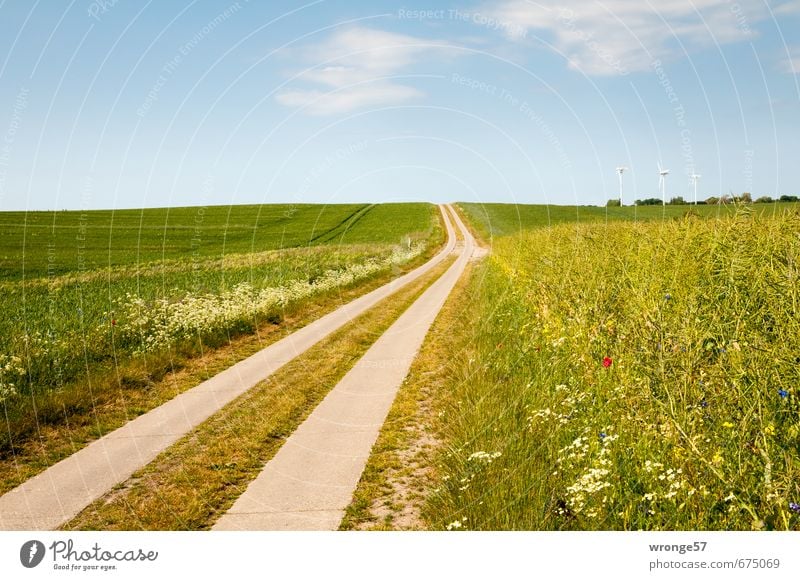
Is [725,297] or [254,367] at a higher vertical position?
[725,297]

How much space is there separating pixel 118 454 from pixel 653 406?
244 inches

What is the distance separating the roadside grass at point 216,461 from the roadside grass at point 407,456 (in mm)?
1324

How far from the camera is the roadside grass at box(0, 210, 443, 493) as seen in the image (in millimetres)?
7059

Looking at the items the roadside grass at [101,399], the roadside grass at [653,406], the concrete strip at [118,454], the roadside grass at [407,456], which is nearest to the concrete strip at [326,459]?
the roadside grass at [407,456]

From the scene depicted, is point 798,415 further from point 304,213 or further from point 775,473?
point 304,213

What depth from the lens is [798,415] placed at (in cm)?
427

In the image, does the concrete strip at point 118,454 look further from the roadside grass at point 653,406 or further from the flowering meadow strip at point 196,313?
the roadside grass at point 653,406

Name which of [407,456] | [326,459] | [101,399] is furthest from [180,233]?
[407,456]

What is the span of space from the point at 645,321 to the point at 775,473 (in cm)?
278

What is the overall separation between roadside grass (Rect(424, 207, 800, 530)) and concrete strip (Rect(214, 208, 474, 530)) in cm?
101

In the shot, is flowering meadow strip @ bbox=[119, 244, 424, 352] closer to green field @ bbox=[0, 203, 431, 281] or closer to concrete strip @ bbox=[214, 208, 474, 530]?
concrete strip @ bbox=[214, 208, 474, 530]

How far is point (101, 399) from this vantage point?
9102 millimetres

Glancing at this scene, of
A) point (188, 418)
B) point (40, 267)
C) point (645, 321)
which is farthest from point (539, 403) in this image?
point (40, 267)

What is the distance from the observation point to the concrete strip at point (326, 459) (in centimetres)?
521
